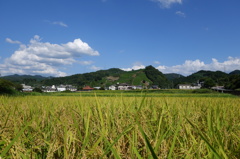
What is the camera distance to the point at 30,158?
3.22ft

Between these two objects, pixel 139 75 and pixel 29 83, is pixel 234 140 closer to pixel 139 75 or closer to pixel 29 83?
pixel 139 75

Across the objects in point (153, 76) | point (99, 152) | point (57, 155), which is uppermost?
point (153, 76)

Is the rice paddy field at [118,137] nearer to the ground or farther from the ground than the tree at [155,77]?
nearer to the ground

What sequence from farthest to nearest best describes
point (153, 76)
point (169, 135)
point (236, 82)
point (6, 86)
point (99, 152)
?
point (153, 76) → point (236, 82) → point (6, 86) → point (169, 135) → point (99, 152)

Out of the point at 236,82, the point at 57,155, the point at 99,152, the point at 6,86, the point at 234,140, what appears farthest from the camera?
the point at 236,82

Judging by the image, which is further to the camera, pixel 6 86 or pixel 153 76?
pixel 153 76

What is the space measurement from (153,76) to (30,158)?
181m

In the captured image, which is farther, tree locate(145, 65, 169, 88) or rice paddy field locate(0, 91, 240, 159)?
tree locate(145, 65, 169, 88)

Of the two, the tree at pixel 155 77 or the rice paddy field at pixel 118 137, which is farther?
the tree at pixel 155 77

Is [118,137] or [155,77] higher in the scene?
[155,77]

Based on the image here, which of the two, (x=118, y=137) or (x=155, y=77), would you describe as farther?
(x=155, y=77)

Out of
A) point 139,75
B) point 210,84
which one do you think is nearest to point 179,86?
point 210,84

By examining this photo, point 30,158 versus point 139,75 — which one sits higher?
point 139,75

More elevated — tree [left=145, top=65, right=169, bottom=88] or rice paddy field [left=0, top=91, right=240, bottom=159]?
tree [left=145, top=65, right=169, bottom=88]
